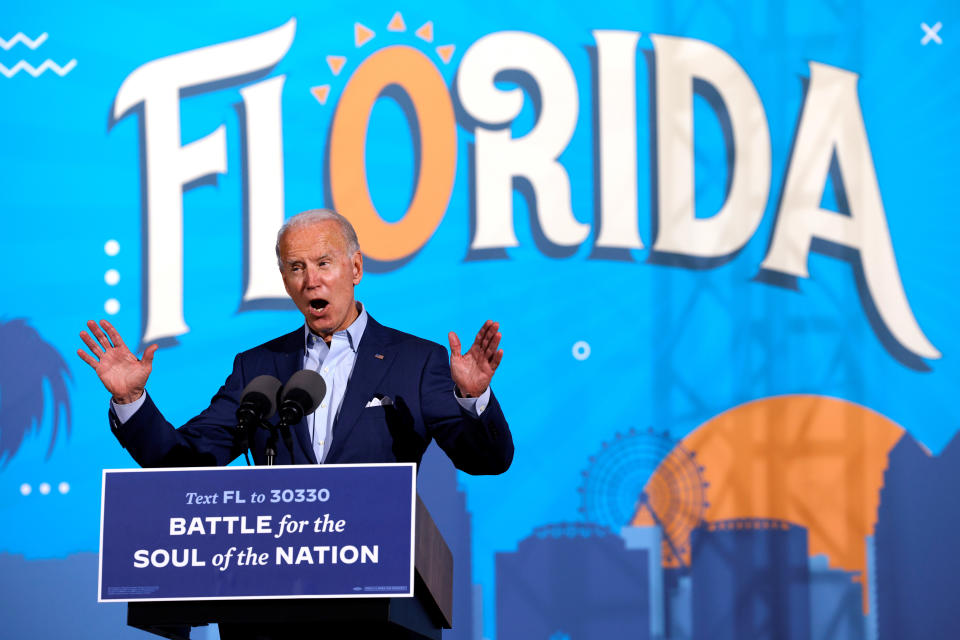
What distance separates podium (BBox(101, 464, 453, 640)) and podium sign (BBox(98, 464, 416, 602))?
2 centimetres

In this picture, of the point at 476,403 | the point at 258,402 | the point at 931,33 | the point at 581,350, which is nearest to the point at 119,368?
the point at 258,402

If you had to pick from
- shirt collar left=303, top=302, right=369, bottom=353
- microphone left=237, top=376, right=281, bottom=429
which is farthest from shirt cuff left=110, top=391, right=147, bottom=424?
shirt collar left=303, top=302, right=369, bottom=353

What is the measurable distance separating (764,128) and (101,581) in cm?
341

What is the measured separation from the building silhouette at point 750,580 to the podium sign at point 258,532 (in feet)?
8.95

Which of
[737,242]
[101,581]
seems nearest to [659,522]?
[737,242]

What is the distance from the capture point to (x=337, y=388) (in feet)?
8.25

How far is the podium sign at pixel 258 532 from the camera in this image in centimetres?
191

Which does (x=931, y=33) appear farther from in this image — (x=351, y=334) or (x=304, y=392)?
(x=304, y=392)

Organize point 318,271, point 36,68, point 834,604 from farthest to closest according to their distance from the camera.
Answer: point 36,68, point 834,604, point 318,271

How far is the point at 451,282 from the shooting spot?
459cm

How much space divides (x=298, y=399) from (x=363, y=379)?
39cm

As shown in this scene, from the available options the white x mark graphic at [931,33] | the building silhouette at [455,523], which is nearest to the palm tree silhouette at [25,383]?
the building silhouette at [455,523]

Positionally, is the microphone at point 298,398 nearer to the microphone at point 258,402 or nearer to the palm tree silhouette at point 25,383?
the microphone at point 258,402

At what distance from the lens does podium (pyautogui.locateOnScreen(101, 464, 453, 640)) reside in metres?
1.90
